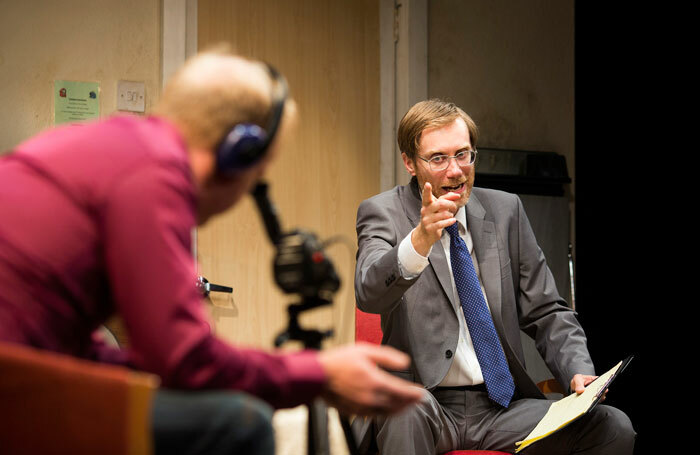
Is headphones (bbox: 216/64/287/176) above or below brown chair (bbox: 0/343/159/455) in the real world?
above

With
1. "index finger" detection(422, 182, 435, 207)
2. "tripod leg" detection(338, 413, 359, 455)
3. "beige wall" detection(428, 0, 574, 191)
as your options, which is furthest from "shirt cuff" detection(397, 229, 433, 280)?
"beige wall" detection(428, 0, 574, 191)

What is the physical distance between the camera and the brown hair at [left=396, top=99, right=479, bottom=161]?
2510mm

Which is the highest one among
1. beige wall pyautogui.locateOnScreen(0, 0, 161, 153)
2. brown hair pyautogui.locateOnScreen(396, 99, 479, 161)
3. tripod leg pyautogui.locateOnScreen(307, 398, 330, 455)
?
beige wall pyautogui.locateOnScreen(0, 0, 161, 153)

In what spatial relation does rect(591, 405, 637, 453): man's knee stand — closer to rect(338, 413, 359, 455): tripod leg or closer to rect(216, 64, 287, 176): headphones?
rect(338, 413, 359, 455): tripod leg

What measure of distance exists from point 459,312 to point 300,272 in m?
1.31

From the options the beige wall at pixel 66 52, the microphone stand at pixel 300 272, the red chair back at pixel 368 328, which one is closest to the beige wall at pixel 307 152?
the beige wall at pixel 66 52

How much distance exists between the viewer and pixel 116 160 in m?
1.02

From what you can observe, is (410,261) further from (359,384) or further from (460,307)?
(359,384)

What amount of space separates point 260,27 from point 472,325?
219 centimetres

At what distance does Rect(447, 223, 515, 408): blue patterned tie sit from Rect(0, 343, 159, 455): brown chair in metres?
A: 1.50

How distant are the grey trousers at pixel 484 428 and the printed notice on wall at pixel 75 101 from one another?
2122 millimetres

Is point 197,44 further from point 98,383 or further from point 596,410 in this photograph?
point 98,383

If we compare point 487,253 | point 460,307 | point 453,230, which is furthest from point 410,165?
point 460,307

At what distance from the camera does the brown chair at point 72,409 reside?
2.96ft
